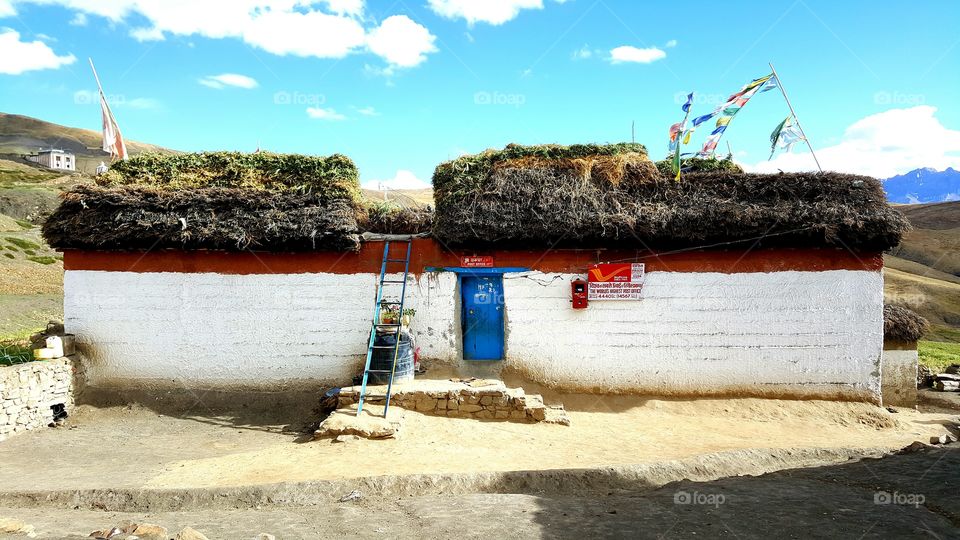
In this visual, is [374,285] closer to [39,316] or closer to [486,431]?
[486,431]

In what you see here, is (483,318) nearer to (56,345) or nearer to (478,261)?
(478,261)

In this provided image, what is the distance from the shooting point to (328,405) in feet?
30.9

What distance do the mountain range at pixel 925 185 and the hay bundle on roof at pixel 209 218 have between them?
79827 mm

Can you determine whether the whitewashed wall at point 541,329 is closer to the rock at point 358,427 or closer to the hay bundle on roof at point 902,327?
the hay bundle on roof at point 902,327

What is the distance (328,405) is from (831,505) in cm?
698

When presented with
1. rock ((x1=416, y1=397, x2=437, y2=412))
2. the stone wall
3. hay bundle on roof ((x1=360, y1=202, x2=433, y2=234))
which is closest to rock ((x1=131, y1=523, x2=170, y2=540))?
rock ((x1=416, y1=397, x2=437, y2=412))

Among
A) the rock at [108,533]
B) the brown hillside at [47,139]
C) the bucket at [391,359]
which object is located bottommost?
the rock at [108,533]

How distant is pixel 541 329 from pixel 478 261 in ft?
5.32

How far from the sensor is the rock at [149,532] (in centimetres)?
454

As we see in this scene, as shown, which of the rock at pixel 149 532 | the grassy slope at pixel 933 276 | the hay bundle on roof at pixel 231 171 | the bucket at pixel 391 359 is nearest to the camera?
the rock at pixel 149 532

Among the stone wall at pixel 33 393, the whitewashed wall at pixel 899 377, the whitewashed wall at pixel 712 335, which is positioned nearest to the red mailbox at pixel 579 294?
the whitewashed wall at pixel 712 335

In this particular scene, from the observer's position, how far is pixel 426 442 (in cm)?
793

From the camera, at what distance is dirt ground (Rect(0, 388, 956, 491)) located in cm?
701

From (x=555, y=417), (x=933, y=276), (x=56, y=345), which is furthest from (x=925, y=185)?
(x=56, y=345)
